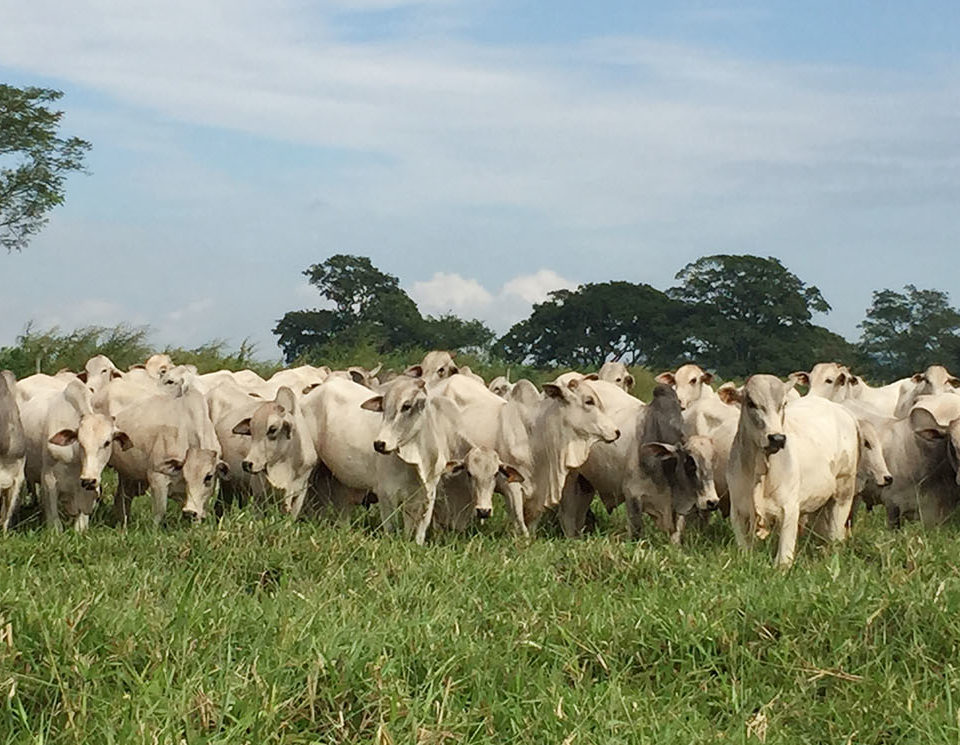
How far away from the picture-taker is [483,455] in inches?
363

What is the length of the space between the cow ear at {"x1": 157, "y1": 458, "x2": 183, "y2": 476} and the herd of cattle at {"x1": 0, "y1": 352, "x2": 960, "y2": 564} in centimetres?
2

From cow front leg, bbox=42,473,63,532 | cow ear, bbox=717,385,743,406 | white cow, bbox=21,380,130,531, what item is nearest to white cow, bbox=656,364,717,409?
cow ear, bbox=717,385,743,406

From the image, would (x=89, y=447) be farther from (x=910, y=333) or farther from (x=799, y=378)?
(x=910, y=333)

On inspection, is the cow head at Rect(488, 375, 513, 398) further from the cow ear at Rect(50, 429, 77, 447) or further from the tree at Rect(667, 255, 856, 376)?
the tree at Rect(667, 255, 856, 376)

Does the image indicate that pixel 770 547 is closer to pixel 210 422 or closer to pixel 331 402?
pixel 331 402

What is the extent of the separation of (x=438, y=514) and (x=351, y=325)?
31.4 m

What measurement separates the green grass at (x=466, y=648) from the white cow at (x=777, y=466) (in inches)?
30.5

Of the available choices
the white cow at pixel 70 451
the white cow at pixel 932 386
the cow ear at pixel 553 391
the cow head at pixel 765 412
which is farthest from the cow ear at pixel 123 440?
→ the white cow at pixel 932 386

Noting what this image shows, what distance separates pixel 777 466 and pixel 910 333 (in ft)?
144

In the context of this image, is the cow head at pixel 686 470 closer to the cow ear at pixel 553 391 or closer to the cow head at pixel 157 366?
the cow ear at pixel 553 391

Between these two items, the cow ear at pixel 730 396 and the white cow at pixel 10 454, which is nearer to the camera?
the cow ear at pixel 730 396

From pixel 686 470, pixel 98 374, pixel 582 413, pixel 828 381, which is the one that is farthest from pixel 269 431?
pixel 828 381

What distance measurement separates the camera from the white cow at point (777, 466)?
800 cm

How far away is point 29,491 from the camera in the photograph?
11.2 meters
